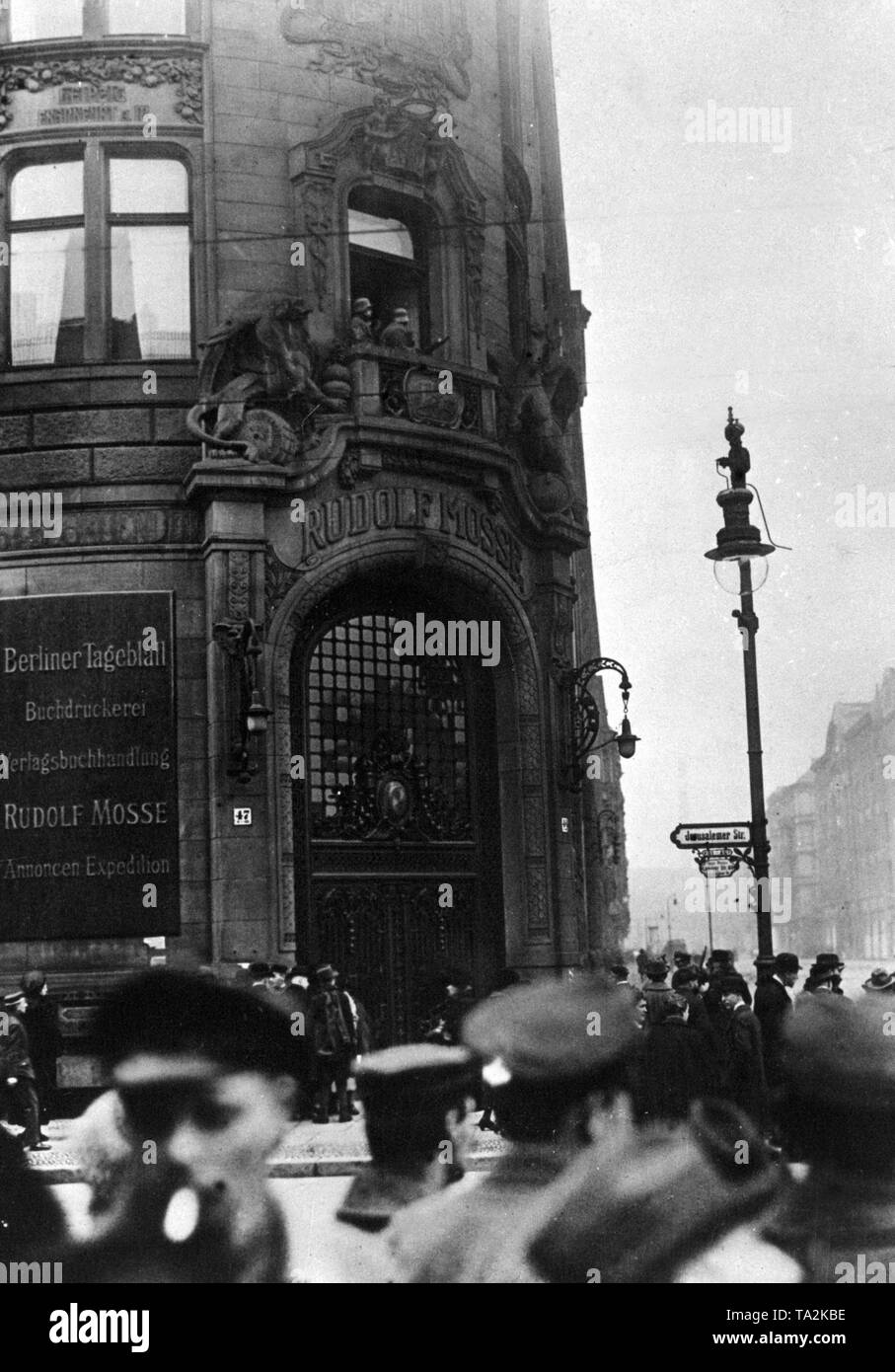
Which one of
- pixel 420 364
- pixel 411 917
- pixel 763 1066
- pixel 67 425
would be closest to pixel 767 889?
pixel 763 1066

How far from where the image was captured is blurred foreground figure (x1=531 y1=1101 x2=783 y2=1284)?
12.6 meters

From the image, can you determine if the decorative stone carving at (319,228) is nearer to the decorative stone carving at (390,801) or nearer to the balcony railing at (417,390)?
the balcony railing at (417,390)

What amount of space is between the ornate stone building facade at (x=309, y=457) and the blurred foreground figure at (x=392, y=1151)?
8.62ft

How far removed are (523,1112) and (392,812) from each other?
16.6ft

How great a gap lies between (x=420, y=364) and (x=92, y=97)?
16.0 ft

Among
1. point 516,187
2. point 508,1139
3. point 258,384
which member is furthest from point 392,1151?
point 516,187

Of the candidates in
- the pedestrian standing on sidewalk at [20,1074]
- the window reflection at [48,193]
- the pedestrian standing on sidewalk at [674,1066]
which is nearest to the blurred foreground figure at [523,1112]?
the pedestrian standing on sidewalk at [674,1066]

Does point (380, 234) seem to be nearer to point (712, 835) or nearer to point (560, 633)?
point (560, 633)

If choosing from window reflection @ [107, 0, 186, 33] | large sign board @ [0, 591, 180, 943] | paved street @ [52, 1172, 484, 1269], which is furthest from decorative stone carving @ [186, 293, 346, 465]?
paved street @ [52, 1172, 484, 1269]

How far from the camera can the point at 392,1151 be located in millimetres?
14008

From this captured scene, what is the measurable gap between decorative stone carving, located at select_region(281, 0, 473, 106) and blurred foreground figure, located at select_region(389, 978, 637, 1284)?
11.3 metres

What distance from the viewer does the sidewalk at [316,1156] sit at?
A: 14.3 meters

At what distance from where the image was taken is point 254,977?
1728 cm
